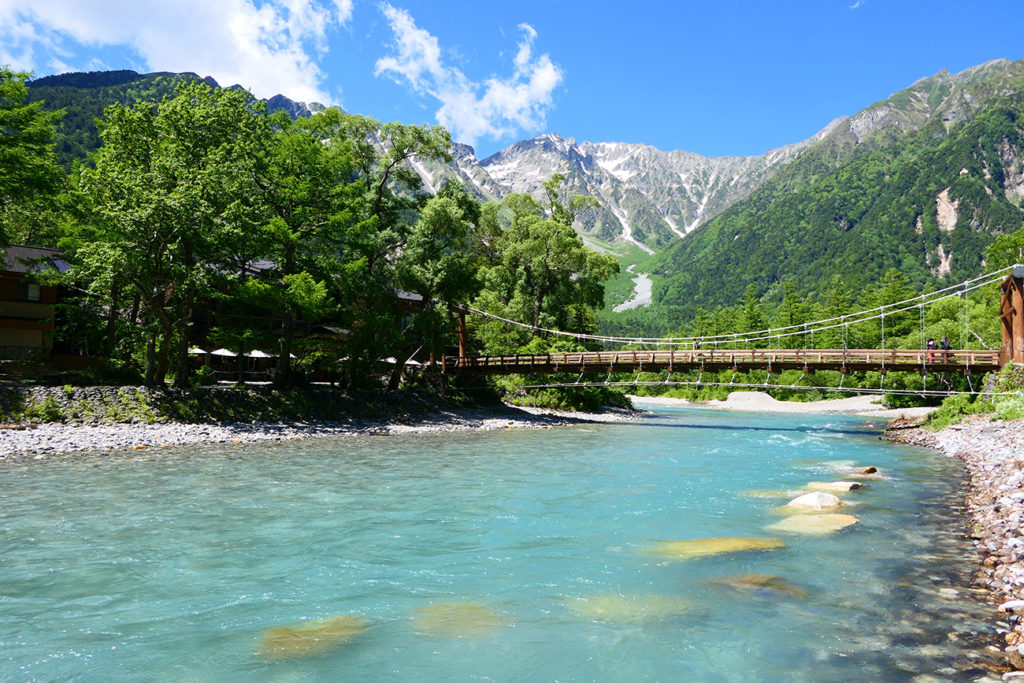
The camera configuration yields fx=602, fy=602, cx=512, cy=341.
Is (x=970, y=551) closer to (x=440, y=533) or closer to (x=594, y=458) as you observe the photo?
(x=440, y=533)

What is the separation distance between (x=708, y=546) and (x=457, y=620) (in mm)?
4195

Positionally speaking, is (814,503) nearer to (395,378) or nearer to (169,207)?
(169,207)

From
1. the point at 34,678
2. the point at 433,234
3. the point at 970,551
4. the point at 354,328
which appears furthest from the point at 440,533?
the point at 433,234

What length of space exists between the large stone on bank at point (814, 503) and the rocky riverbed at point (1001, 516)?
6.75 feet

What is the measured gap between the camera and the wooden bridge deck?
2753 cm

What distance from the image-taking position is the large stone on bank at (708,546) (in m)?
8.11

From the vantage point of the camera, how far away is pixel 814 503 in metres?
11.1

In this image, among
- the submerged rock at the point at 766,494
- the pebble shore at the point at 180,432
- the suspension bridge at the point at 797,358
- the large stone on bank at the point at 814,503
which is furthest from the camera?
the suspension bridge at the point at 797,358

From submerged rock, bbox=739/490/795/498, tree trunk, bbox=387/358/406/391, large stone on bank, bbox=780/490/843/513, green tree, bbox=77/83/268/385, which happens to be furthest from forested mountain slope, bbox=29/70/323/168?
large stone on bank, bbox=780/490/843/513

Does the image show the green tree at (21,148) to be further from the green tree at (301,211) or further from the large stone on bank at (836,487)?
the large stone on bank at (836,487)

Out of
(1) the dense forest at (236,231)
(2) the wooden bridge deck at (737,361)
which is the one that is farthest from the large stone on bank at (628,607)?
(2) the wooden bridge deck at (737,361)

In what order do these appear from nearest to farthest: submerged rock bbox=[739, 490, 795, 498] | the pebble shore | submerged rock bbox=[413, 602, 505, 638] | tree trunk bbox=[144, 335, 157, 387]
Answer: submerged rock bbox=[413, 602, 505, 638]
submerged rock bbox=[739, 490, 795, 498]
the pebble shore
tree trunk bbox=[144, 335, 157, 387]

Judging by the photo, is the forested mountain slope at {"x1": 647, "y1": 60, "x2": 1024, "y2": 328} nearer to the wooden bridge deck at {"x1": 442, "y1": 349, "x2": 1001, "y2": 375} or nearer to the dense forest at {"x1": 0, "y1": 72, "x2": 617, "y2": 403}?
the wooden bridge deck at {"x1": 442, "y1": 349, "x2": 1001, "y2": 375}

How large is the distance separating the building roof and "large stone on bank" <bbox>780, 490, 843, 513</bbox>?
30572 mm
